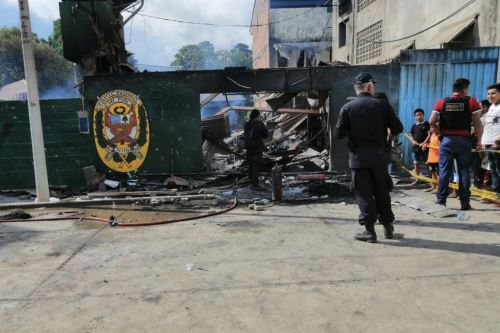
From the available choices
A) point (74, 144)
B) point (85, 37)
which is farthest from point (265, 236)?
point (85, 37)

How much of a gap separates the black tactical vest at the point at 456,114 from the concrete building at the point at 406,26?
190 inches

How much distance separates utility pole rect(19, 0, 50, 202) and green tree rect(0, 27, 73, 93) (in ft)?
117

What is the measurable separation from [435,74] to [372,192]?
657cm

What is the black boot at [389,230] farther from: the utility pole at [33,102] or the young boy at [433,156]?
the utility pole at [33,102]

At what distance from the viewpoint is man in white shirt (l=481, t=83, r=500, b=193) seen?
644 cm

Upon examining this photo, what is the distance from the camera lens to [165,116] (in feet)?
32.7

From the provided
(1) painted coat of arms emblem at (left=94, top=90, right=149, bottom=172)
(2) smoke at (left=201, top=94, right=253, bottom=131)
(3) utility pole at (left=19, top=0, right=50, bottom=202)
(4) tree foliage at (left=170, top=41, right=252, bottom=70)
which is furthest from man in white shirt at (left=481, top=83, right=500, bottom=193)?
(4) tree foliage at (left=170, top=41, right=252, bottom=70)

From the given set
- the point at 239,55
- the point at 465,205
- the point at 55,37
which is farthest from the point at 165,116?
the point at 239,55

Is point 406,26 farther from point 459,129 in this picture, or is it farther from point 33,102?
point 33,102

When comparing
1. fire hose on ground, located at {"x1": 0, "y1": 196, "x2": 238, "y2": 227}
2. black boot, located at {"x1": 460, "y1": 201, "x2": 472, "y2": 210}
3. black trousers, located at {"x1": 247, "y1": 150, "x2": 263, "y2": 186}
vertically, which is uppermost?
black trousers, located at {"x1": 247, "y1": 150, "x2": 263, "y2": 186}

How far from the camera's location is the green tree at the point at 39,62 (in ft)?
129

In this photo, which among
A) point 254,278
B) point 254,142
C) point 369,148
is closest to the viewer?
point 254,278

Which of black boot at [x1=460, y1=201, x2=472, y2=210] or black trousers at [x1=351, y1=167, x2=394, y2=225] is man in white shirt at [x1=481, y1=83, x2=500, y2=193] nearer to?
black boot at [x1=460, y1=201, x2=472, y2=210]

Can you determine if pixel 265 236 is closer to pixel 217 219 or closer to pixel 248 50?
pixel 217 219
